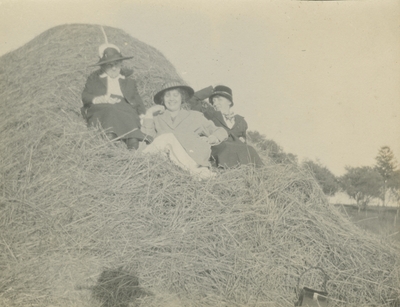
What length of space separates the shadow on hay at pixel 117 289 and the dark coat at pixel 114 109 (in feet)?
4.39

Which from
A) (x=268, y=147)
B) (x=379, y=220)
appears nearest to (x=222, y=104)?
(x=268, y=147)

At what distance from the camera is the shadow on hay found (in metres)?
2.74

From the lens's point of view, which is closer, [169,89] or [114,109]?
[114,109]

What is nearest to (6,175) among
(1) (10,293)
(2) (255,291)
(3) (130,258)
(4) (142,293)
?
(1) (10,293)

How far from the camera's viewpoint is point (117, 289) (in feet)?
9.07

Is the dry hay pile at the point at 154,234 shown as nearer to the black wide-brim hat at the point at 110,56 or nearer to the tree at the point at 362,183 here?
the black wide-brim hat at the point at 110,56

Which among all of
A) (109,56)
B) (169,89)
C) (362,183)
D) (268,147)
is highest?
(109,56)

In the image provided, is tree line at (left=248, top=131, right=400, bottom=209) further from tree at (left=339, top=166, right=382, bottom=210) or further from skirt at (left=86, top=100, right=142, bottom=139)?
skirt at (left=86, top=100, right=142, bottom=139)

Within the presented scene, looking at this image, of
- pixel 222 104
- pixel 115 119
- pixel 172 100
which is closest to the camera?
pixel 115 119

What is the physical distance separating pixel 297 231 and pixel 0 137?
276 cm

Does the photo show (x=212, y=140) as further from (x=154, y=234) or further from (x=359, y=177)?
(x=359, y=177)

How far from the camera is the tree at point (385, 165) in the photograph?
175 inches

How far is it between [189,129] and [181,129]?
0.08 meters

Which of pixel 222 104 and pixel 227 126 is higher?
pixel 222 104
